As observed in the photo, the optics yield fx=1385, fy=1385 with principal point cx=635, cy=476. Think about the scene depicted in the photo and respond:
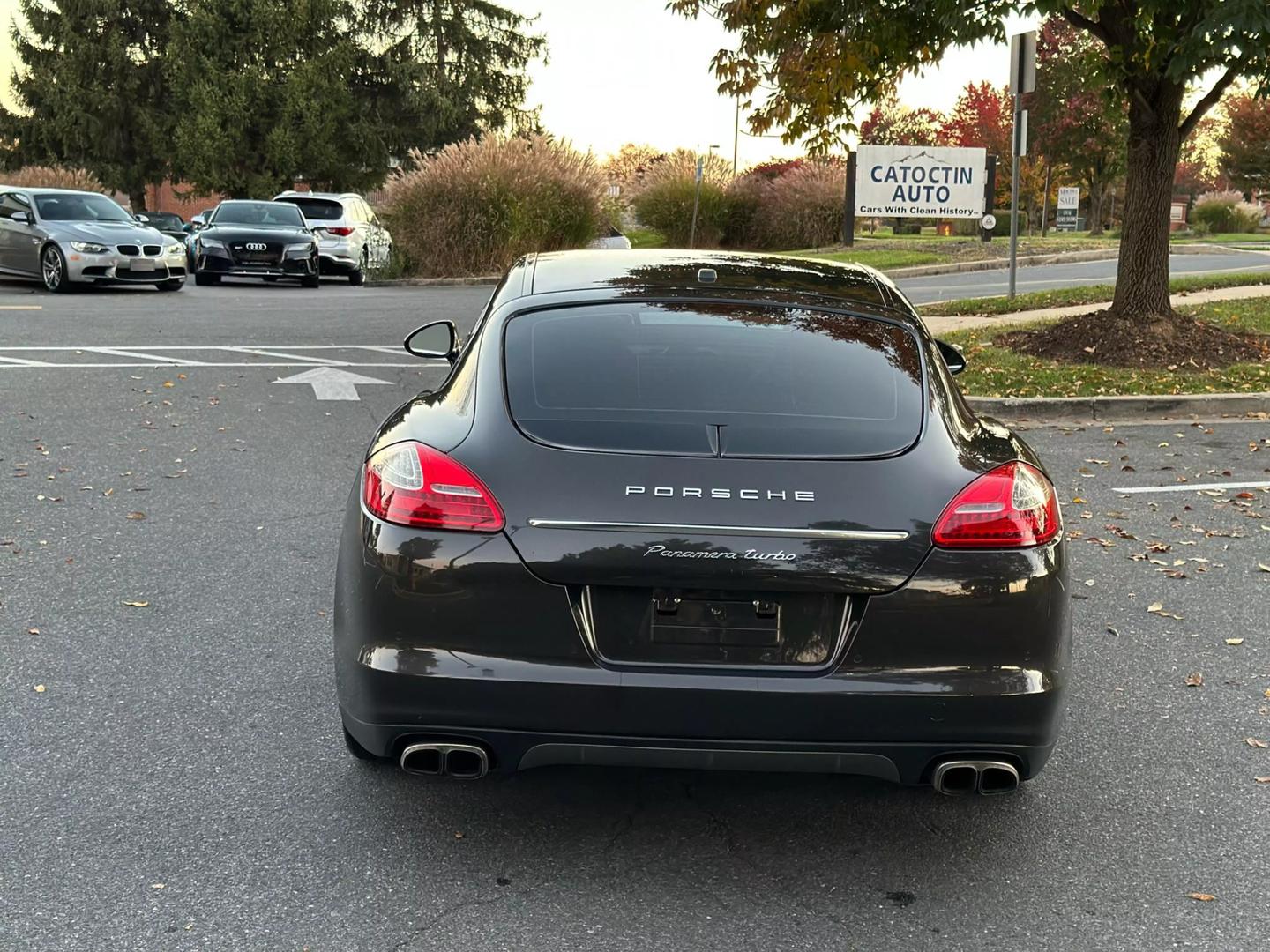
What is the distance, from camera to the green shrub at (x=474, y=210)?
86.3 ft

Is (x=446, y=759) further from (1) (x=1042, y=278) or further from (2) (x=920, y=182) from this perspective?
(2) (x=920, y=182)

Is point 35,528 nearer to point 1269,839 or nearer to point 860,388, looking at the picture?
point 860,388

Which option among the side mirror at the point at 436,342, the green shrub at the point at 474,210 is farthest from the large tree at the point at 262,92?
the side mirror at the point at 436,342

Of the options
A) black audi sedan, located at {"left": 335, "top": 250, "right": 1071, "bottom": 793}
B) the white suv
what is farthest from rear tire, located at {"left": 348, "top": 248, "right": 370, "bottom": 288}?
black audi sedan, located at {"left": 335, "top": 250, "right": 1071, "bottom": 793}

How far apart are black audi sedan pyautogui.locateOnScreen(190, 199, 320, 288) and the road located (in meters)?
10.00

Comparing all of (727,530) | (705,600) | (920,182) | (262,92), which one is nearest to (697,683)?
(705,600)

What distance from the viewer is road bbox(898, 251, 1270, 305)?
2155 centimetres

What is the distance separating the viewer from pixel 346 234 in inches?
1005

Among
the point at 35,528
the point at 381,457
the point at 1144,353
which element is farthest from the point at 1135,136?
the point at 381,457

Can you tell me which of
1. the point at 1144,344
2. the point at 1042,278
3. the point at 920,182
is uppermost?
the point at 920,182

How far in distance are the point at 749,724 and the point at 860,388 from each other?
3.43 feet

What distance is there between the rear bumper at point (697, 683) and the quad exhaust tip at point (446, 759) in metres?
0.04

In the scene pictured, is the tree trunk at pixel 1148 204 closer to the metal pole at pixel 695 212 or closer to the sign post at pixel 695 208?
the metal pole at pixel 695 212

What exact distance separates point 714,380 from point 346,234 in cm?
Answer: 2275
